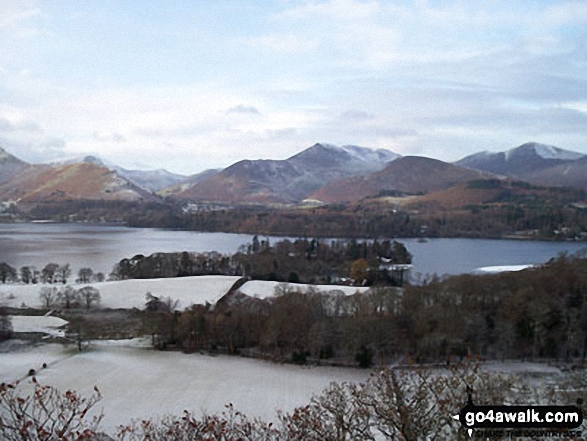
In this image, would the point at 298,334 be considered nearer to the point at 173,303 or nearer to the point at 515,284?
the point at 173,303

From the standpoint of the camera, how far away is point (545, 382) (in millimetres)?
7285

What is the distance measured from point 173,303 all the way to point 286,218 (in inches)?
1067

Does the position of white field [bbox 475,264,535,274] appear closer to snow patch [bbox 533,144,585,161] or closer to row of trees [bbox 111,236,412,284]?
row of trees [bbox 111,236,412,284]

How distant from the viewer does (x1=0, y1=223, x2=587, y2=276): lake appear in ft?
66.2

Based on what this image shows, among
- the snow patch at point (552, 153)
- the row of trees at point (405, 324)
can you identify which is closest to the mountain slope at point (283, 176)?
the snow patch at point (552, 153)

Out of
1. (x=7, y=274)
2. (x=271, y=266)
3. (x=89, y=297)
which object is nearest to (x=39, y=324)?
(x=89, y=297)

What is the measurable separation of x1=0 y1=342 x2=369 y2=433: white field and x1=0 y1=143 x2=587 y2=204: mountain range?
50223mm

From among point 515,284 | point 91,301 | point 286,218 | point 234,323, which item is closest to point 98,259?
point 91,301

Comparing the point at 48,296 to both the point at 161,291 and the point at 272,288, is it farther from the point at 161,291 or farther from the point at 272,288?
the point at 272,288

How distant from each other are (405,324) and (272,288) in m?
5.32

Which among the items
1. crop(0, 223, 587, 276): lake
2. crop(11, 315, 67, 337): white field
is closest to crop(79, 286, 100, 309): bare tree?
crop(11, 315, 67, 337): white field

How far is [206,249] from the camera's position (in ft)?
82.9

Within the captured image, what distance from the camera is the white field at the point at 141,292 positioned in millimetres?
12500

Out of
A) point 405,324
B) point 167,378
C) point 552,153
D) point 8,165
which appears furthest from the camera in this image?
point 552,153
